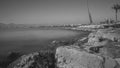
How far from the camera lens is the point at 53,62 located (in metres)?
7.28

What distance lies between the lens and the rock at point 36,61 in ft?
21.0

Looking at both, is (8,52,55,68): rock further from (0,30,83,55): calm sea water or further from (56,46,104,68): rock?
(0,30,83,55): calm sea water

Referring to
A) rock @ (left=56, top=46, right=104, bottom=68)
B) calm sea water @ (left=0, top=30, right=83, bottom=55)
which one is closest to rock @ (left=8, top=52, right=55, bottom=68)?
rock @ (left=56, top=46, right=104, bottom=68)

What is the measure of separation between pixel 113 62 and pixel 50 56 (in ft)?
18.1

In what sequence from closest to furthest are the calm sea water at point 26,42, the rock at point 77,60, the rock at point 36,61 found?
the rock at point 77,60 < the rock at point 36,61 < the calm sea water at point 26,42

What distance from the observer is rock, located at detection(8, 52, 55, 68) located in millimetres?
6406

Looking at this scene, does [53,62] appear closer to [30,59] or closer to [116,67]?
[30,59]

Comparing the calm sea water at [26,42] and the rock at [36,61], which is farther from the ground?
the rock at [36,61]

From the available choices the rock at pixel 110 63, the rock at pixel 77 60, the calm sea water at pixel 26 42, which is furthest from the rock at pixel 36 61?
the calm sea water at pixel 26 42

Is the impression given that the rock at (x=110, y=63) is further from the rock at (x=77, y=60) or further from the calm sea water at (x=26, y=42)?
the calm sea water at (x=26, y=42)

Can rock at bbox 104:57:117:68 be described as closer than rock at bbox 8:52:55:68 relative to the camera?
Yes

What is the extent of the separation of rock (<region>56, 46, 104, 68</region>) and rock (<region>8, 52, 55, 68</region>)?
3.75 ft

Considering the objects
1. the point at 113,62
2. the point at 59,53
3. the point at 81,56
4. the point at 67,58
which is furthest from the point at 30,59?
the point at 113,62

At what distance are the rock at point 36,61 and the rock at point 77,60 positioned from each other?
114 centimetres
